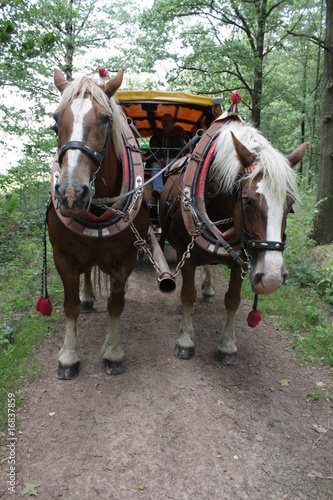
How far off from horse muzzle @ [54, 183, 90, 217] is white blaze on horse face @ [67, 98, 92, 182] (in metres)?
0.06

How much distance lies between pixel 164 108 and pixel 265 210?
132 inches

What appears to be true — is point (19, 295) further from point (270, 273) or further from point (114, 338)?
point (270, 273)

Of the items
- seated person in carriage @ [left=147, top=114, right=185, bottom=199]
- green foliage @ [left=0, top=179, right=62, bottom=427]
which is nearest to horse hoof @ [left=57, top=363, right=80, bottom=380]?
green foliage @ [left=0, top=179, right=62, bottom=427]

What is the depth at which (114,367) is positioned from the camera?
3.02 metres

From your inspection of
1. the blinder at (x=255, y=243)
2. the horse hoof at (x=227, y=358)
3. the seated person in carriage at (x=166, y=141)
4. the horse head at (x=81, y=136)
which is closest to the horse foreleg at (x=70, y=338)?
the horse head at (x=81, y=136)

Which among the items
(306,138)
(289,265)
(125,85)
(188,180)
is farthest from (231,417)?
(306,138)

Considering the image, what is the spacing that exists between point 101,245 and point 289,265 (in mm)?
3519

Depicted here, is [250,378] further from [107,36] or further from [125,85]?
[125,85]

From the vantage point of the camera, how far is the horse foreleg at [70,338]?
2.88 m

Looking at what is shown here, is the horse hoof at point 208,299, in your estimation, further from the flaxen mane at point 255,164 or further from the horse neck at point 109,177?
the horse neck at point 109,177

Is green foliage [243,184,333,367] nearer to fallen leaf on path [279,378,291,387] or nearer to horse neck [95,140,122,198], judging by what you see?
fallen leaf on path [279,378,291,387]

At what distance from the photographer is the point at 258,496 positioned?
1944 mm

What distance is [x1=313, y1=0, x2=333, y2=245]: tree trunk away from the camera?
560 cm

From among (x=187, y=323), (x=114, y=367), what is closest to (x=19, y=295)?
(x=114, y=367)
